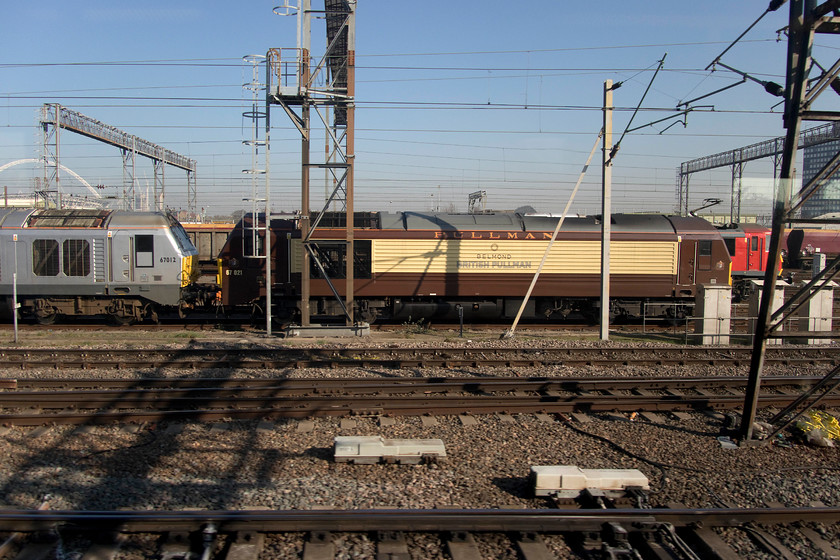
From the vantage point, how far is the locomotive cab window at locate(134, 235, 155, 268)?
1614 cm

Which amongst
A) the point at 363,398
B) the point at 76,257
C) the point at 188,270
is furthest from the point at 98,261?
the point at 363,398

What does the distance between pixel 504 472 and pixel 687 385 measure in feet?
17.7

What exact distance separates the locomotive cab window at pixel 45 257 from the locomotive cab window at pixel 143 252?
212 cm

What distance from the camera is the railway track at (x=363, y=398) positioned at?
8203 mm

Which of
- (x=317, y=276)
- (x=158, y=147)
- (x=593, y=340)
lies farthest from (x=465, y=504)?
(x=158, y=147)

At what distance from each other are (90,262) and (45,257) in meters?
1.22

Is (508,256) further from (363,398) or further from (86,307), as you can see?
(86,307)

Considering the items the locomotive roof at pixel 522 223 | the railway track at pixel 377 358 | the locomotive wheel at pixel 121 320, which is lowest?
the railway track at pixel 377 358

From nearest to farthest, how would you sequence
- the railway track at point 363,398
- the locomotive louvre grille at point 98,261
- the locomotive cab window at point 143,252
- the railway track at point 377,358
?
1. the railway track at point 363,398
2. the railway track at point 377,358
3. the locomotive louvre grille at point 98,261
4. the locomotive cab window at point 143,252

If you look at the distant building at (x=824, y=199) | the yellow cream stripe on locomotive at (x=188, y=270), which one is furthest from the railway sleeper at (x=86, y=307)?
the distant building at (x=824, y=199)

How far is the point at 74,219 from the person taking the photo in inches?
640

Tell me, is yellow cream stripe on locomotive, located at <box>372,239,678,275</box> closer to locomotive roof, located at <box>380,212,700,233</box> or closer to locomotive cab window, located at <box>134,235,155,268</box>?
locomotive roof, located at <box>380,212,700,233</box>

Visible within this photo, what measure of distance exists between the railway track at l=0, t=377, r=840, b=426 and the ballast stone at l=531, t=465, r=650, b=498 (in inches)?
116

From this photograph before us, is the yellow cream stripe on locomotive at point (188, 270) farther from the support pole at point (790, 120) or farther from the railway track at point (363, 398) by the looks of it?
the support pole at point (790, 120)
